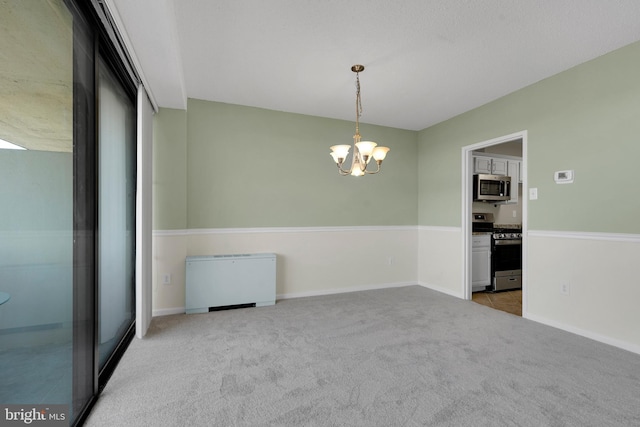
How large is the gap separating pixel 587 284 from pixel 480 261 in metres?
1.62

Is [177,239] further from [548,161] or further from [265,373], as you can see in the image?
[548,161]

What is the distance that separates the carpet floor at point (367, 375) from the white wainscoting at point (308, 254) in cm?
58

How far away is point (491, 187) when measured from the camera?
182 inches

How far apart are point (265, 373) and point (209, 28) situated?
8.42ft

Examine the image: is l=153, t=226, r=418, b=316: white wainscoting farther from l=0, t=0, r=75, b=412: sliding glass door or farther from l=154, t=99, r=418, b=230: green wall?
l=0, t=0, r=75, b=412: sliding glass door

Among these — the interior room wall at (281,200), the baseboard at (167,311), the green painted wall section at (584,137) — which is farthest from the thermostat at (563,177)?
the baseboard at (167,311)

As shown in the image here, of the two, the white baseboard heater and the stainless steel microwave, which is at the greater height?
the stainless steel microwave

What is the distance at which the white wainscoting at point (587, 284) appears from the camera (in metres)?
2.50

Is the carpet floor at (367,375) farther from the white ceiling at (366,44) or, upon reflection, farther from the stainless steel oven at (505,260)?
the white ceiling at (366,44)

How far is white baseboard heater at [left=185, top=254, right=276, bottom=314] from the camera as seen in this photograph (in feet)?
11.1

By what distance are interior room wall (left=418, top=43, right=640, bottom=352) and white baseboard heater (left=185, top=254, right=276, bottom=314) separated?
116 inches

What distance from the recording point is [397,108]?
3.90 meters

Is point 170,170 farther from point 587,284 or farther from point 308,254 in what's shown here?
point 587,284

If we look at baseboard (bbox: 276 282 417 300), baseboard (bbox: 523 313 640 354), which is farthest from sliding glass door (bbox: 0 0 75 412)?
baseboard (bbox: 523 313 640 354)
